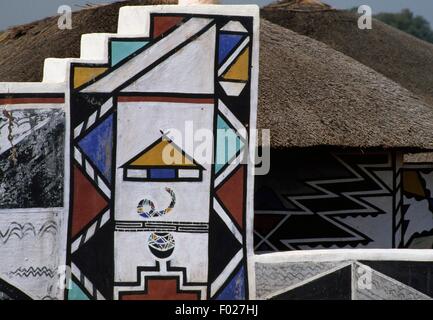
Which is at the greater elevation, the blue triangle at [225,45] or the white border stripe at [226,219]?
the blue triangle at [225,45]

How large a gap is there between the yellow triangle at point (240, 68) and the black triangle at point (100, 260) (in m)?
1.63

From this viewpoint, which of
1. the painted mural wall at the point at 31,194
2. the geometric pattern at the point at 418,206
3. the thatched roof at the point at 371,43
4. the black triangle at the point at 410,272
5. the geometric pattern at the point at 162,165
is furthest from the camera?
the thatched roof at the point at 371,43

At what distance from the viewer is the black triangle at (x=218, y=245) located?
31.9 ft

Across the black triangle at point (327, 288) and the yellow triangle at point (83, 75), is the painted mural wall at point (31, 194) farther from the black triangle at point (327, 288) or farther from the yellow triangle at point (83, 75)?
the black triangle at point (327, 288)

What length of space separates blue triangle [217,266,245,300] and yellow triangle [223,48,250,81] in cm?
163

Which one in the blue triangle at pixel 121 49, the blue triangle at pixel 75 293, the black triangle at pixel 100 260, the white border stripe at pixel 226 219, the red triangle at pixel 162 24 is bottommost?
the blue triangle at pixel 75 293

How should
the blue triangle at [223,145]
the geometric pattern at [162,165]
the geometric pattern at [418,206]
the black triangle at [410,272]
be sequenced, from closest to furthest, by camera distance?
the geometric pattern at [162,165] < the blue triangle at [223,145] < the black triangle at [410,272] < the geometric pattern at [418,206]

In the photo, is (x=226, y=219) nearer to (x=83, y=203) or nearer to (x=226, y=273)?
(x=226, y=273)

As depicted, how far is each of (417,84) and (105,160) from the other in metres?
11.6

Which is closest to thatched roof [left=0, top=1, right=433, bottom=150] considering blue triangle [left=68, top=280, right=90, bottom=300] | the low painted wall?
the low painted wall

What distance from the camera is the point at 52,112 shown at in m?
9.36

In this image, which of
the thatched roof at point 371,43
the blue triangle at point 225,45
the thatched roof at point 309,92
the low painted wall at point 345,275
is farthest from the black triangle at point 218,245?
the thatched roof at point 371,43

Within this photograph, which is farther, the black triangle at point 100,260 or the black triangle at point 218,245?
the black triangle at point 218,245

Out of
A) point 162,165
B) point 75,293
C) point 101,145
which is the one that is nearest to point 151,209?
point 162,165
